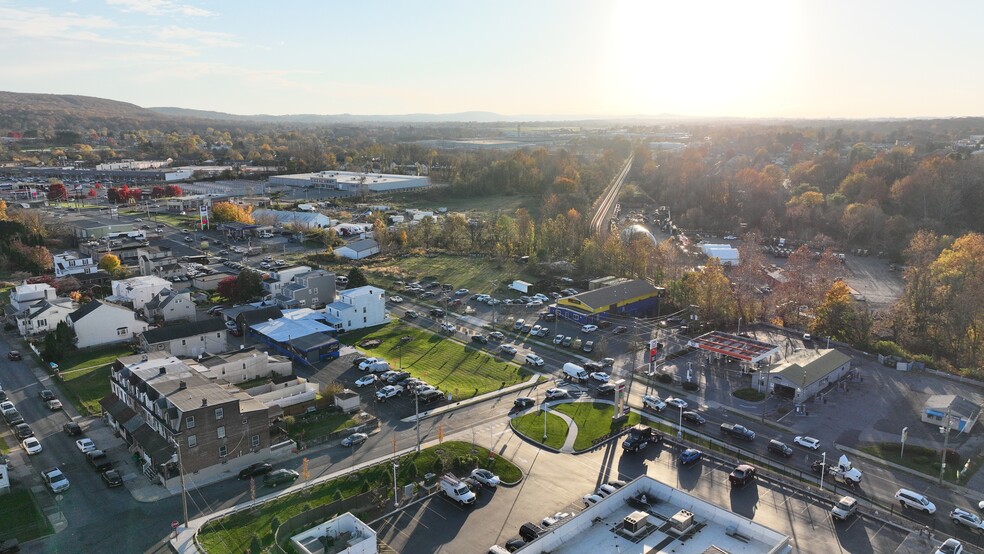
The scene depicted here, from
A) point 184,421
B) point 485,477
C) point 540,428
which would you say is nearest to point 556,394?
point 540,428

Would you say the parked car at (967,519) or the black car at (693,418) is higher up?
the parked car at (967,519)

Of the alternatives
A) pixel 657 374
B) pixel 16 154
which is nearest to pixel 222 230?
pixel 657 374

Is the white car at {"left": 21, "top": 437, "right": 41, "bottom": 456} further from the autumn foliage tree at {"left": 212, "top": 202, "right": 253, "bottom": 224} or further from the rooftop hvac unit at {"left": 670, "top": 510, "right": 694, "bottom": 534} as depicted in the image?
the autumn foliage tree at {"left": 212, "top": 202, "right": 253, "bottom": 224}

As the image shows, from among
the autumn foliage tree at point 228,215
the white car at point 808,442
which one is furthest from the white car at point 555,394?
the autumn foliage tree at point 228,215

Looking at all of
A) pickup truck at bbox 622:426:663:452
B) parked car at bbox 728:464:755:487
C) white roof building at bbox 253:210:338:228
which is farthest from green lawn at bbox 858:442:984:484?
white roof building at bbox 253:210:338:228

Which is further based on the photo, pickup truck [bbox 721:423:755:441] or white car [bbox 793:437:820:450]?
pickup truck [bbox 721:423:755:441]

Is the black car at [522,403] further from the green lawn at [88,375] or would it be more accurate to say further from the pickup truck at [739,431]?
the green lawn at [88,375]
